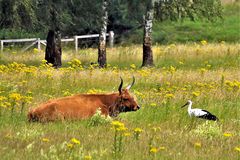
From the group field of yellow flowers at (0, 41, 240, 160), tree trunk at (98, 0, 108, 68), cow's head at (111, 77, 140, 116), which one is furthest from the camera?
tree trunk at (98, 0, 108, 68)

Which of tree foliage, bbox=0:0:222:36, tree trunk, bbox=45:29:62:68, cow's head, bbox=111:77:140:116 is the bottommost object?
tree trunk, bbox=45:29:62:68

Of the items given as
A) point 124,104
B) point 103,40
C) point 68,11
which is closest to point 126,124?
point 124,104

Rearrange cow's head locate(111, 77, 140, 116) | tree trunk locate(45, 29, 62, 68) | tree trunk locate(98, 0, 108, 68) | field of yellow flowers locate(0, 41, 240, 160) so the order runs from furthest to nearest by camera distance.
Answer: tree trunk locate(45, 29, 62, 68) → tree trunk locate(98, 0, 108, 68) → cow's head locate(111, 77, 140, 116) → field of yellow flowers locate(0, 41, 240, 160)

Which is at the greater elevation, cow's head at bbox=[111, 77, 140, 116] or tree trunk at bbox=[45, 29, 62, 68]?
cow's head at bbox=[111, 77, 140, 116]

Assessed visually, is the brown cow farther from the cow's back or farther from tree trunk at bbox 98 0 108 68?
tree trunk at bbox 98 0 108 68

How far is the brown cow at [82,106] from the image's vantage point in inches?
454

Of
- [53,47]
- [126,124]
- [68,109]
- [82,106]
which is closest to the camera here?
[126,124]

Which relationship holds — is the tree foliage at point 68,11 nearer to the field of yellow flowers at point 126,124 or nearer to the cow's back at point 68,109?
the field of yellow flowers at point 126,124

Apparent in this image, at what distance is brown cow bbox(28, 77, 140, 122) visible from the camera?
37.8ft

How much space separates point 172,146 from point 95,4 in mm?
17424

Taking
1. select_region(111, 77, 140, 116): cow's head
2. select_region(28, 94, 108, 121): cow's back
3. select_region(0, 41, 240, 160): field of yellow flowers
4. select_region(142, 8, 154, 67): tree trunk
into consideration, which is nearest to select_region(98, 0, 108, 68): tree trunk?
select_region(142, 8, 154, 67): tree trunk

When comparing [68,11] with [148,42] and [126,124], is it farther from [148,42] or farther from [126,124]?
[126,124]

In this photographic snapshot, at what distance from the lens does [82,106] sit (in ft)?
39.1

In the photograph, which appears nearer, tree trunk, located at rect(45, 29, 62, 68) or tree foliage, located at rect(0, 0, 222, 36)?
tree foliage, located at rect(0, 0, 222, 36)
